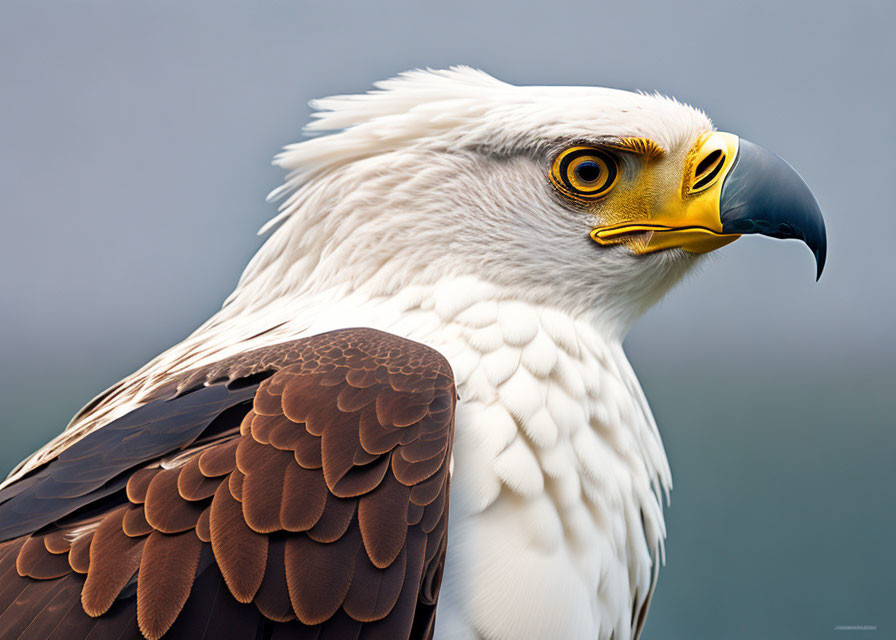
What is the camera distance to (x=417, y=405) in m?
0.76

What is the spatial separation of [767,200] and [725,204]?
0.19 feet

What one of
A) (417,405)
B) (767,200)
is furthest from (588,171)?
(417,405)

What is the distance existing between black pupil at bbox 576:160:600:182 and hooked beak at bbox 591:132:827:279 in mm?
67

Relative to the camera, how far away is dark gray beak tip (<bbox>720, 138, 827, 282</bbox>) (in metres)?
0.97

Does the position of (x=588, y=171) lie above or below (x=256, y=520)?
above

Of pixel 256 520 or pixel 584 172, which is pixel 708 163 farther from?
pixel 256 520

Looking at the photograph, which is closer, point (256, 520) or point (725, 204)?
point (256, 520)

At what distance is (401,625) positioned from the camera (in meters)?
0.70

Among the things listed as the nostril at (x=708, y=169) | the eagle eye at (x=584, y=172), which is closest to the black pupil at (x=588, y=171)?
the eagle eye at (x=584, y=172)

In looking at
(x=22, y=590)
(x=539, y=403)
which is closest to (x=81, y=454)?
(x=22, y=590)

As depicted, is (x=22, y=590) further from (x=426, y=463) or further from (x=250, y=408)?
(x=426, y=463)

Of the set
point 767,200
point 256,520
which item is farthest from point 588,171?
point 256,520

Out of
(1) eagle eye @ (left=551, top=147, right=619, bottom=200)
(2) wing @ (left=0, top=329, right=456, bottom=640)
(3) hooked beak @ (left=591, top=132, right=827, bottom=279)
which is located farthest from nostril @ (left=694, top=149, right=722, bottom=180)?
(2) wing @ (left=0, top=329, right=456, bottom=640)

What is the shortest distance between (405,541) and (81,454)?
38 cm
